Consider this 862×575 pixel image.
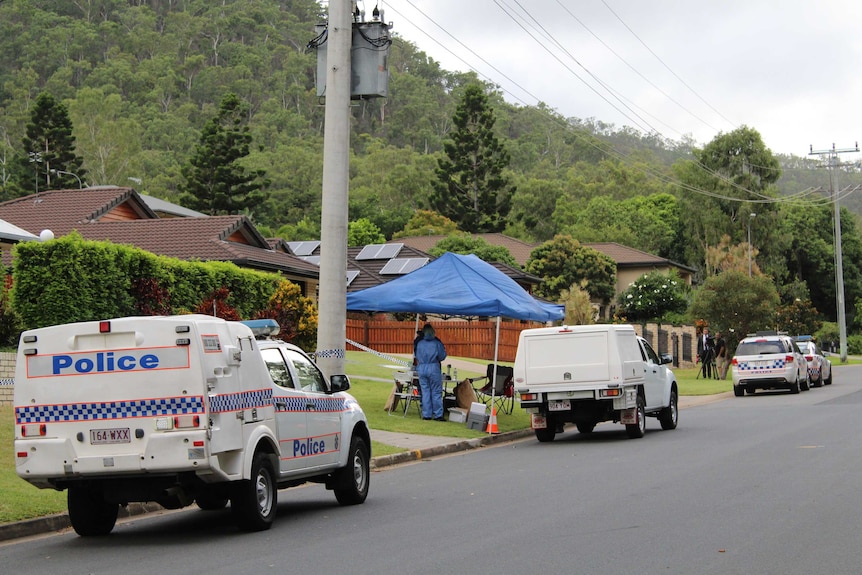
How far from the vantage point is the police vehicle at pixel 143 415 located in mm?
9367

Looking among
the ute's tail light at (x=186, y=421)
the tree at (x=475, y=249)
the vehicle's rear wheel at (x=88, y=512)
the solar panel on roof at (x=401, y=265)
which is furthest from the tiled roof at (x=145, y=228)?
the ute's tail light at (x=186, y=421)

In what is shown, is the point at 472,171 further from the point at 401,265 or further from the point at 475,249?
the point at 401,265

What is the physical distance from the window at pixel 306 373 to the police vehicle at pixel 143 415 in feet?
4.42

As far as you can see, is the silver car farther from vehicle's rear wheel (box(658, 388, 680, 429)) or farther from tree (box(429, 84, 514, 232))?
tree (box(429, 84, 514, 232))

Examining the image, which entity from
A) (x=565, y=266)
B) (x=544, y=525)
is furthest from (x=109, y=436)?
(x=565, y=266)

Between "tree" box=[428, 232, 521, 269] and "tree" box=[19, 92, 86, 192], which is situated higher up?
"tree" box=[19, 92, 86, 192]

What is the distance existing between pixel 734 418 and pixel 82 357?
1781 cm

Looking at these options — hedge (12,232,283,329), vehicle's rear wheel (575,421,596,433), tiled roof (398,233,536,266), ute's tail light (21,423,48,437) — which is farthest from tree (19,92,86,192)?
ute's tail light (21,423,48,437)

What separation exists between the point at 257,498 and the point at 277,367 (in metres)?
1.63

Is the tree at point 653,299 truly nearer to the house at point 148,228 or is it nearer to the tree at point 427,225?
the tree at point 427,225

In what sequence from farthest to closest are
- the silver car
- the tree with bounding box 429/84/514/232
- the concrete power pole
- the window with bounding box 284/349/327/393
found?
the tree with bounding box 429/84/514/232, the silver car, the concrete power pole, the window with bounding box 284/349/327/393

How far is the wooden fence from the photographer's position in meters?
45.8

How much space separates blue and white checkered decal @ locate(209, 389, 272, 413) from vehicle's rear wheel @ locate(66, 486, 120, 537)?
1.64 metres

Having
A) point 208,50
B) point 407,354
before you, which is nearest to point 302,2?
point 208,50
